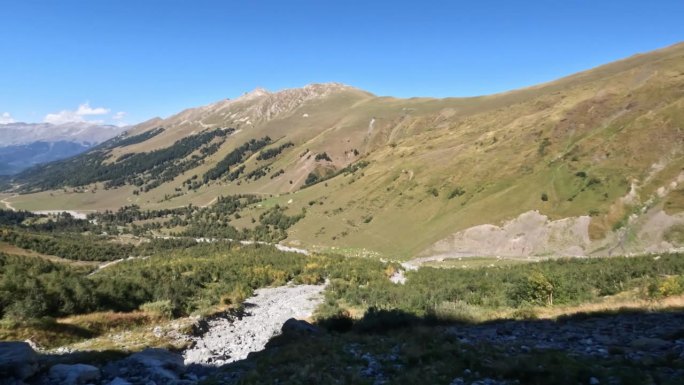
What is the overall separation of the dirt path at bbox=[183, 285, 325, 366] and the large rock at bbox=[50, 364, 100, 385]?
936 cm

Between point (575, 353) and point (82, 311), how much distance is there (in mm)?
41721

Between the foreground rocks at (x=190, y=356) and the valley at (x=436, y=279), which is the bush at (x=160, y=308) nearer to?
the valley at (x=436, y=279)

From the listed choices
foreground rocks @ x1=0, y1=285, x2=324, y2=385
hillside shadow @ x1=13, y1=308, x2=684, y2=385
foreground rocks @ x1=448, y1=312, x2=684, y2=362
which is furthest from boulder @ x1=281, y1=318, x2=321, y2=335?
foreground rocks @ x1=448, y1=312, x2=684, y2=362

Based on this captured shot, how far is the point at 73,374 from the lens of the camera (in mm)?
16953

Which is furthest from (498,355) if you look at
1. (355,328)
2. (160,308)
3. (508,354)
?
(160,308)

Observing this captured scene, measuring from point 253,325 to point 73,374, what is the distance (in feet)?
82.8

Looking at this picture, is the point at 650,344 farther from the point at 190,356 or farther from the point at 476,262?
the point at 476,262

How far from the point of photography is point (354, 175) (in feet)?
547

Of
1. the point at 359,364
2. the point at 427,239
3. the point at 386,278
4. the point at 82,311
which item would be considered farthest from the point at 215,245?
the point at 359,364

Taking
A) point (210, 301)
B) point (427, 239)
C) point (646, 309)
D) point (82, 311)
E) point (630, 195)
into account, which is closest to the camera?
point (646, 309)

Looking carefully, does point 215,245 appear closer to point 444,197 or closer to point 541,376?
point 444,197

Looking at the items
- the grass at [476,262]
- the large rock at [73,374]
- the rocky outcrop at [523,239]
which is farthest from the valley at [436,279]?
the grass at [476,262]

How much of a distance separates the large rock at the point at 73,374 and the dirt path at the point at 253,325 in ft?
30.7

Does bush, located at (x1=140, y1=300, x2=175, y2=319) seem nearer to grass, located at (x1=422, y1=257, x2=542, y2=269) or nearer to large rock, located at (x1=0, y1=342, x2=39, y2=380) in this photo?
large rock, located at (x1=0, y1=342, x2=39, y2=380)
